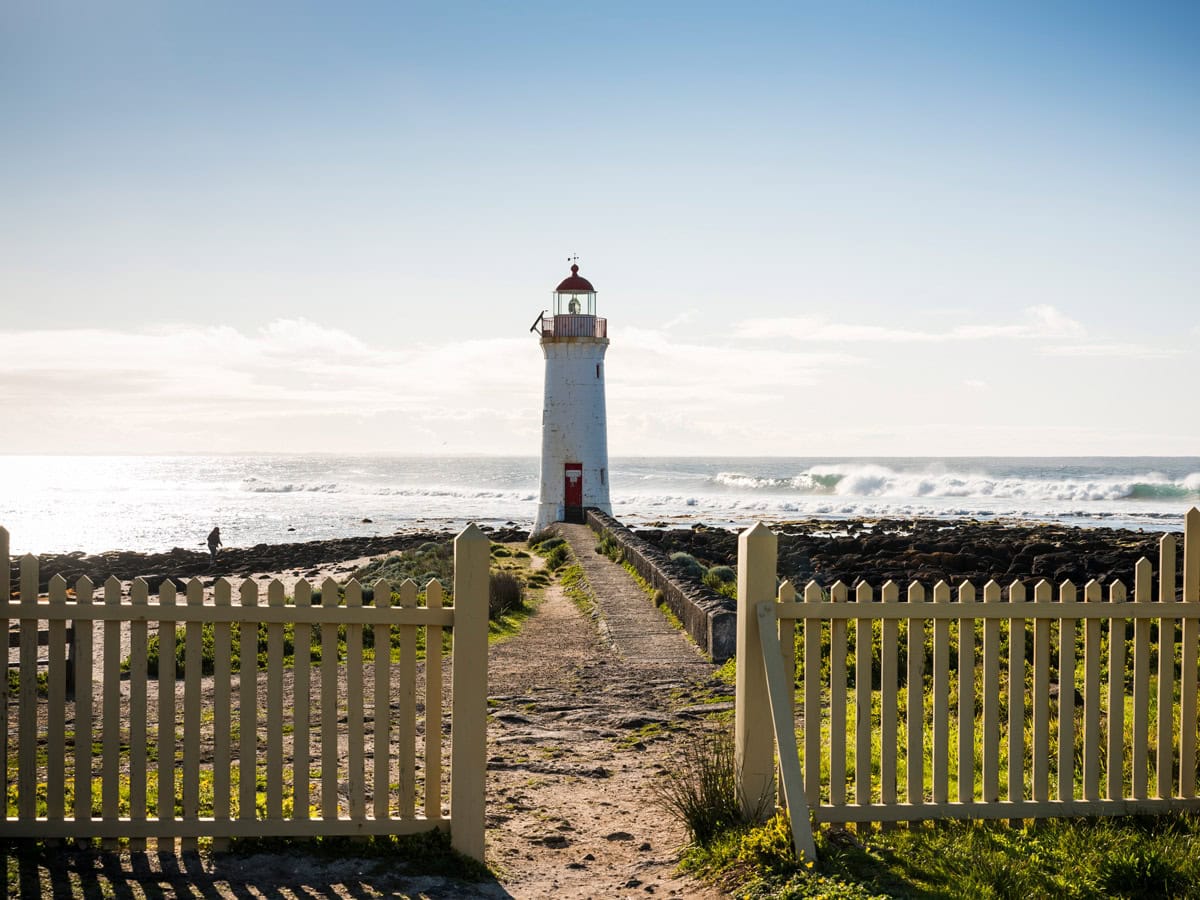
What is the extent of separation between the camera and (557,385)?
3219 cm

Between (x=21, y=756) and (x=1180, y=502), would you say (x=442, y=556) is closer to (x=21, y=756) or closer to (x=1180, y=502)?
(x=21, y=756)

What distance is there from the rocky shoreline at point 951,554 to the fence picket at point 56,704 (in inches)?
566

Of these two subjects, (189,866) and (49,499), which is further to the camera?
(49,499)

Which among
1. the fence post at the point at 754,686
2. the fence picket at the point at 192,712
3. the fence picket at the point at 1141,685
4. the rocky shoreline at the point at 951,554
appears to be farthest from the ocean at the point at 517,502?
the fence picket at the point at 1141,685

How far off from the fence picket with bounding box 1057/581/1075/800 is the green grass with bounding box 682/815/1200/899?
0.18m

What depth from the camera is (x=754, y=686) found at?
4836 millimetres

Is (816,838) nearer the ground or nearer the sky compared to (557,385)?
nearer the ground

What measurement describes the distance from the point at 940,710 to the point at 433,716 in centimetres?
219

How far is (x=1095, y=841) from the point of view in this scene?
190 inches

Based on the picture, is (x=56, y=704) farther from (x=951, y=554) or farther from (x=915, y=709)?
(x=951, y=554)

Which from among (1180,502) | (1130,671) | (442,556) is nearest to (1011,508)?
(1180,502)

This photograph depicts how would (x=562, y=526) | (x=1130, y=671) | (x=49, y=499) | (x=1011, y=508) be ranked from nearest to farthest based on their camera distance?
1. (x=1130, y=671)
2. (x=562, y=526)
3. (x=1011, y=508)
4. (x=49, y=499)

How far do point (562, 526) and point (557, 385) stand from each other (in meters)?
4.46

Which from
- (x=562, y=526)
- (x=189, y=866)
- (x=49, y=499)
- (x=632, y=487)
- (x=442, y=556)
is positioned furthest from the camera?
(x=632, y=487)
